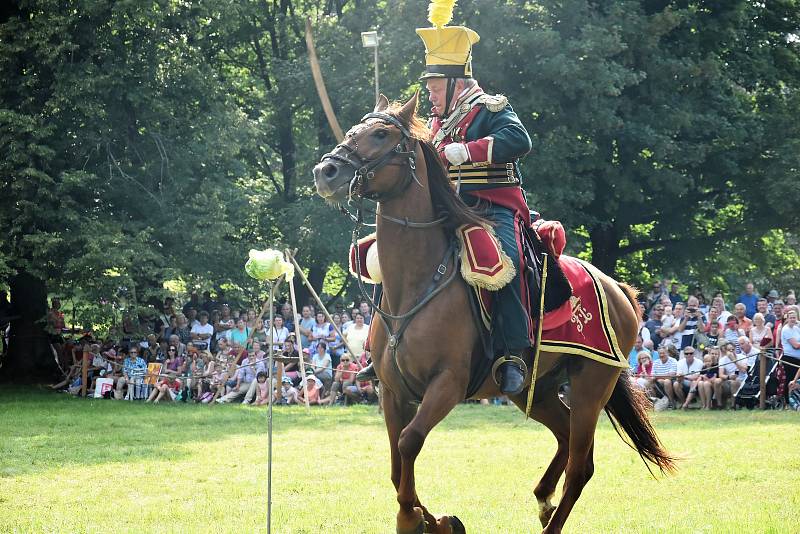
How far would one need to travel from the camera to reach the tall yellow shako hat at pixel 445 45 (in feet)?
25.0

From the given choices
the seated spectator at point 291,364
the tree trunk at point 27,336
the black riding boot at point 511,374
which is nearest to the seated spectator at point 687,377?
the seated spectator at point 291,364

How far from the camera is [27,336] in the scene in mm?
25438

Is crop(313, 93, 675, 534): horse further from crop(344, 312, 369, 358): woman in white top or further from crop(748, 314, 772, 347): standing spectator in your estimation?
crop(344, 312, 369, 358): woman in white top

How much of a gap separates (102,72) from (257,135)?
14.7ft

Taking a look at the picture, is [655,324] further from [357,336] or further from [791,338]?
[357,336]

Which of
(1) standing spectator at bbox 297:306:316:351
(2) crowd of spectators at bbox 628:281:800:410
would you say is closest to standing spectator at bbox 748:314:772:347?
(2) crowd of spectators at bbox 628:281:800:410

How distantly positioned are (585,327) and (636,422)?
111 centimetres

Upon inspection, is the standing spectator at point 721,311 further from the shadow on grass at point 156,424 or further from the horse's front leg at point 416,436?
the horse's front leg at point 416,436

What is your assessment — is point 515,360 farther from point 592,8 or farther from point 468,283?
point 592,8

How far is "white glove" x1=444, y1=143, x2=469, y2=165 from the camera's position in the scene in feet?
23.8

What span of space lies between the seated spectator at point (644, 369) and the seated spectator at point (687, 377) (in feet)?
1.58

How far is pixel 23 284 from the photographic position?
25203mm

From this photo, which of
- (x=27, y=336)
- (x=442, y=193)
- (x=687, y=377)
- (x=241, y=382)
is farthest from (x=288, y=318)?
(x=442, y=193)

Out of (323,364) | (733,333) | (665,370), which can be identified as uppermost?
(733,333)
